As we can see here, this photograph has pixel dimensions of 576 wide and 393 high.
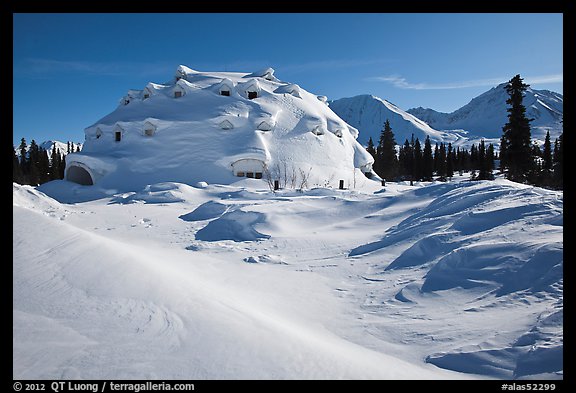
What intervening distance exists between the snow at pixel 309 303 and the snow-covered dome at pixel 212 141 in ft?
48.2

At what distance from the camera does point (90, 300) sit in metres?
2.87

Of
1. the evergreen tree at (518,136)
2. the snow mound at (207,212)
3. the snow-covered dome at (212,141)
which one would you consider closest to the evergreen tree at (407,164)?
the snow-covered dome at (212,141)

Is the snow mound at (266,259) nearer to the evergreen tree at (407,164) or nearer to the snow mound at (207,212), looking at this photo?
the snow mound at (207,212)

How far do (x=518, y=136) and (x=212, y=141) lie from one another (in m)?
21.0

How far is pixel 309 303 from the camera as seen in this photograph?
424cm

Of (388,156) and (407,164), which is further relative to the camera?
(407,164)

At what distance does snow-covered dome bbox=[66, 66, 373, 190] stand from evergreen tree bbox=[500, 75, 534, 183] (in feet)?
34.3

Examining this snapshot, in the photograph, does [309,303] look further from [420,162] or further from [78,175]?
[420,162]

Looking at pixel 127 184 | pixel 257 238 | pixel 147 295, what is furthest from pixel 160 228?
pixel 127 184

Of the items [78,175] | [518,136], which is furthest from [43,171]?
[518,136]

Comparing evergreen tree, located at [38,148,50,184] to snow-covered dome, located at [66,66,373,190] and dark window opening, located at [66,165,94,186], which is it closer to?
snow-covered dome, located at [66,66,373,190]
